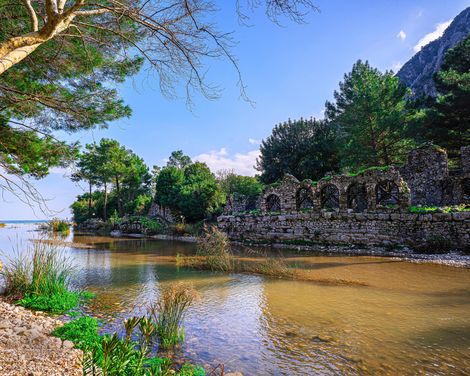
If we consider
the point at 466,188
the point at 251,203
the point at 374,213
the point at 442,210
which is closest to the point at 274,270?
the point at 374,213

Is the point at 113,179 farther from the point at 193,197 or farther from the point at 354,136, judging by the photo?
the point at 354,136

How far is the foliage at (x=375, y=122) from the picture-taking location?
72.3 feet

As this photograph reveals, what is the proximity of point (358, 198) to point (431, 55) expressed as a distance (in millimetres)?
65039

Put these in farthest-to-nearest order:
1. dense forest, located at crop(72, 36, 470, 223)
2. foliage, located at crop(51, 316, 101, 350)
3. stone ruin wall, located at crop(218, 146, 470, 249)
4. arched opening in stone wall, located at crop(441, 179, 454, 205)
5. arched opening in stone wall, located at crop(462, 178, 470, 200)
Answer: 1. dense forest, located at crop(72, 36, 470, 223)
2. arched opening in stone wall, located at crop(441, 179, 454, 205)
3. arched opening in stone wall, located at crop(462, 178, 470, 200)
4. stone ruin wall, located at crop(218, 146, 470, 249)
5. foliage, located at crop(51, 316, 101, 350)

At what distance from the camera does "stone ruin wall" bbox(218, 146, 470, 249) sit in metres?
13.1

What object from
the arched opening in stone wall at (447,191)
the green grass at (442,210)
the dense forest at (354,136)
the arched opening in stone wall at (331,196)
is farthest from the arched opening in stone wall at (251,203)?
the green grass at (442,210)

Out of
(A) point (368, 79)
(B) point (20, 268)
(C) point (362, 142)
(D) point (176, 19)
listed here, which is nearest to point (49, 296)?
(B) point (20, 268)

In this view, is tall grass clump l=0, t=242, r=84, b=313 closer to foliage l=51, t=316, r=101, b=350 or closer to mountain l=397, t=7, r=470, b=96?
foliage l=51, t=316, r=101, b=350

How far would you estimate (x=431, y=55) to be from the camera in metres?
65.4

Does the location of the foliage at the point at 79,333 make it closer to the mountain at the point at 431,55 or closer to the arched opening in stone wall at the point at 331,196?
the arched opening in stone wall at the point at 331,196

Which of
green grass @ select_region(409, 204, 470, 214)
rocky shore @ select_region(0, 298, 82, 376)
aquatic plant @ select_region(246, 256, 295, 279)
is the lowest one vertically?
aquatic plant @ select_region(246, 256, 295, 279)

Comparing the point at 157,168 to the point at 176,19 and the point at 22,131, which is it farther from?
the point at 176,19

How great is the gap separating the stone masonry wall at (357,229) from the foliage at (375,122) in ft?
29.1

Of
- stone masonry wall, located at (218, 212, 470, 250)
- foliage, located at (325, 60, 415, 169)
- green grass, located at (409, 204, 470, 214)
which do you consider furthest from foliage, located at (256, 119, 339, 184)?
green grass, located at (409, 204, 470, 214)
